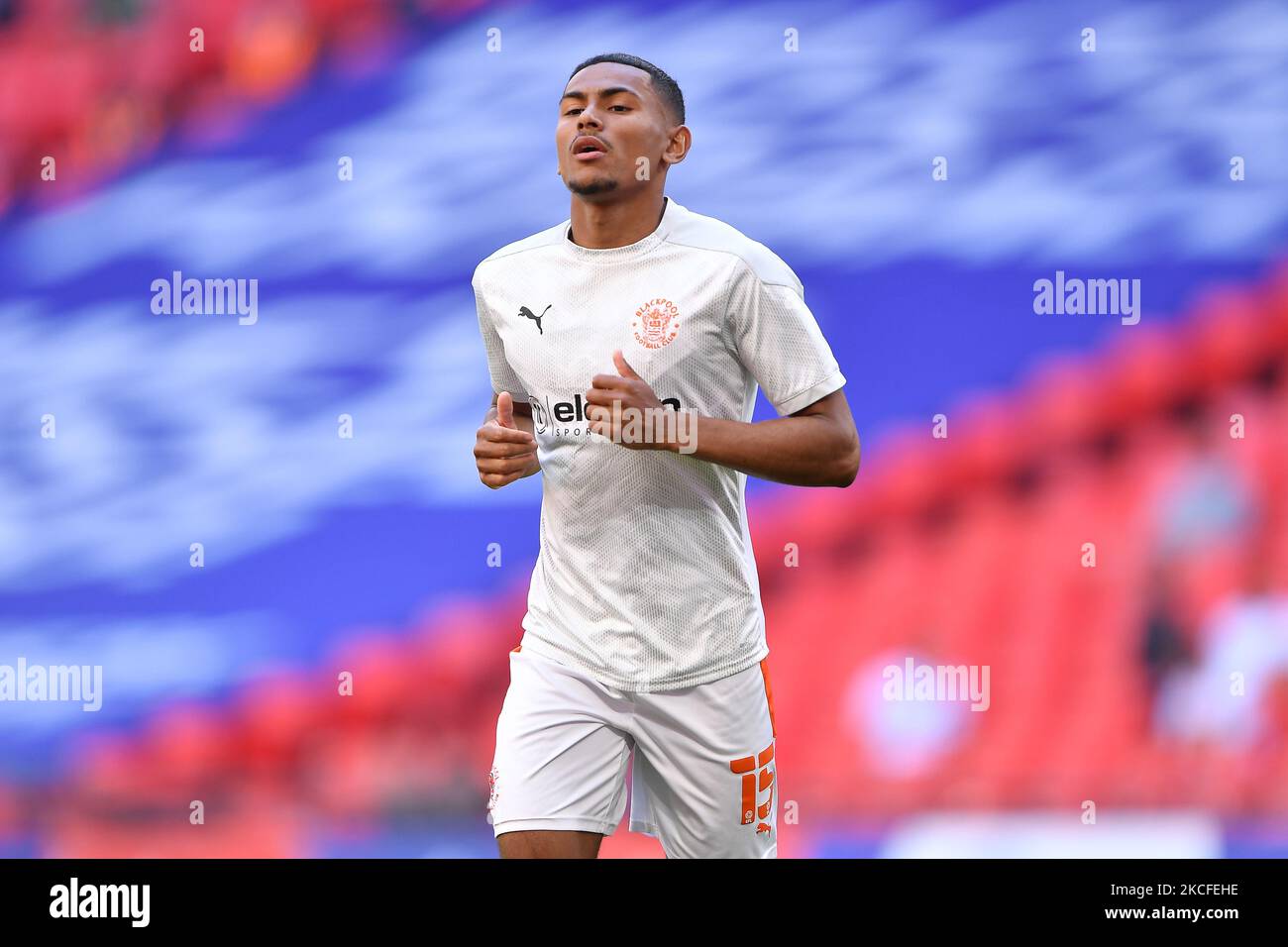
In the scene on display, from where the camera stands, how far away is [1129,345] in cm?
431

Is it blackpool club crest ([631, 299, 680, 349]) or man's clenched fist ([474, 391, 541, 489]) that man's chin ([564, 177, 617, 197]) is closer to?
blackpool club crest ([631, 299, 680, 349])

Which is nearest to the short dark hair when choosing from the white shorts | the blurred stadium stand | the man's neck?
the man's neck

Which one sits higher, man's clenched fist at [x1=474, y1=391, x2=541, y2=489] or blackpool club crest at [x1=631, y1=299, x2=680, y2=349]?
blackpool club crest at [x1=631, y1=299, x2=680, y2=349]

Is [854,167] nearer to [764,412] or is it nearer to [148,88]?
[764,412]

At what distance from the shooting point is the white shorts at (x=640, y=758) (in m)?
2.46

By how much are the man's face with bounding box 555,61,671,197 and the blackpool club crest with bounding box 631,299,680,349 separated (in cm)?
23

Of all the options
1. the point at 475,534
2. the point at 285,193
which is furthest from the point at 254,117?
the point at 475,534

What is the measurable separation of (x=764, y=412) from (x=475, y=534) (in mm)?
957

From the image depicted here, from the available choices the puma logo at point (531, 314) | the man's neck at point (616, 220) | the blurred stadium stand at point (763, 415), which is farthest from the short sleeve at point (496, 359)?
the blurred stadium stand at point (763, 415)

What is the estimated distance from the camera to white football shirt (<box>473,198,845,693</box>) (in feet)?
8.22

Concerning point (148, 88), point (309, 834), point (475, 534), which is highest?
point (148, 88)

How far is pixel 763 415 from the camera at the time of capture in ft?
14.0

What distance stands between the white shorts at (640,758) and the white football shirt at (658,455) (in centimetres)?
4

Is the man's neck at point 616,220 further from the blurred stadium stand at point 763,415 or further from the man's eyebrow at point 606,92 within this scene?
the blurred stadium stand at point 763,415
